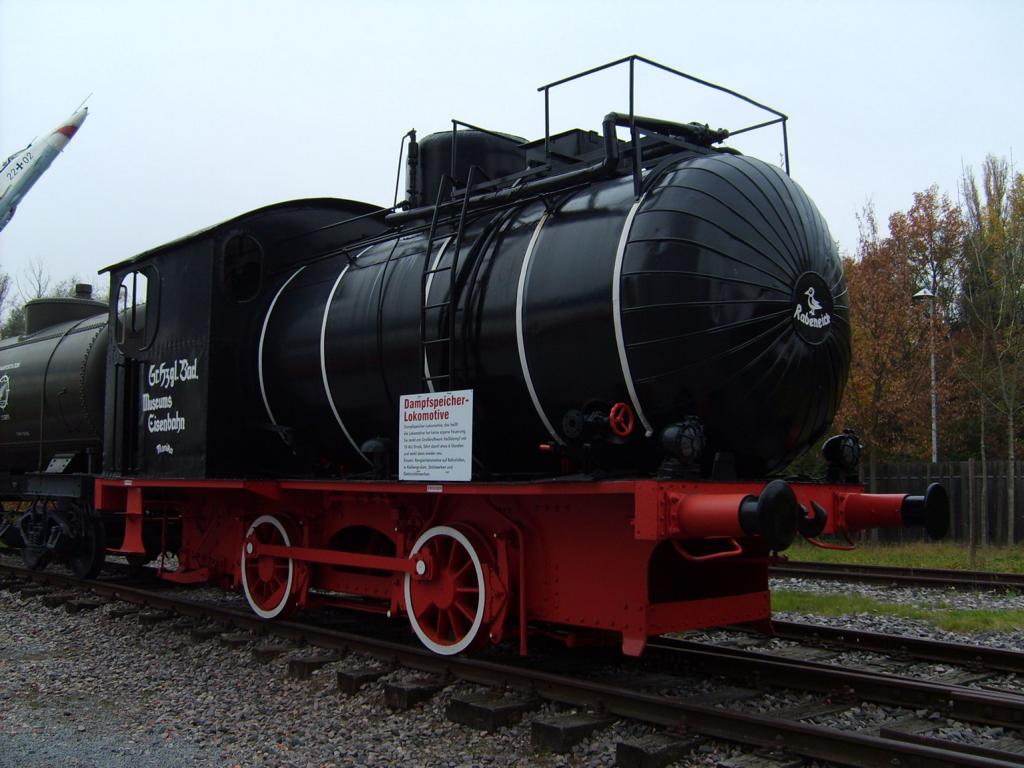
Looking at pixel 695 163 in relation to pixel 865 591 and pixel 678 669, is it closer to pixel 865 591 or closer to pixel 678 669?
pixel 678 669

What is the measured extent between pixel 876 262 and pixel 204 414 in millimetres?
17916

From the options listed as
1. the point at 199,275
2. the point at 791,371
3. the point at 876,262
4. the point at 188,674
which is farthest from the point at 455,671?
the point at 876,262

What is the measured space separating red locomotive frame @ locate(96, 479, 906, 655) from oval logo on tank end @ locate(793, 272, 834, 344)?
3.39 ft

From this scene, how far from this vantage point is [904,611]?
9.26 meters

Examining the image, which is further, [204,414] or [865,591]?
[865,591]

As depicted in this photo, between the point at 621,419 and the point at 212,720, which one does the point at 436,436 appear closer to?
the point at 621,419

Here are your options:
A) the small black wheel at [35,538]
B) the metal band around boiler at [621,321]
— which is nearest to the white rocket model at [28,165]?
the small black wheel at [35,538]

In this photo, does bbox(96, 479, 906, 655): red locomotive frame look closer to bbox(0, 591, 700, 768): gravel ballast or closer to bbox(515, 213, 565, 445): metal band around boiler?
bbox(515, 213, 565, 445): metal band around boiler

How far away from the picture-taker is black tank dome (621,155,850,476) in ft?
17.5

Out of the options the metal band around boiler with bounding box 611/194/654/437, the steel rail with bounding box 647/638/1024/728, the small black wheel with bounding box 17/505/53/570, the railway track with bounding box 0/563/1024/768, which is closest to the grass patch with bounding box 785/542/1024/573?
the steel rail with bounding box 647/638/1024/728

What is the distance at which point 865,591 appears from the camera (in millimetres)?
11016

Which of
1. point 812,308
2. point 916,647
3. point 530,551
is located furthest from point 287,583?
point 916,647

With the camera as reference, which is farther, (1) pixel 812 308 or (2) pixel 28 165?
(2) pixel 28 165

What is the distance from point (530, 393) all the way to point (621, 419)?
766 millimetres
